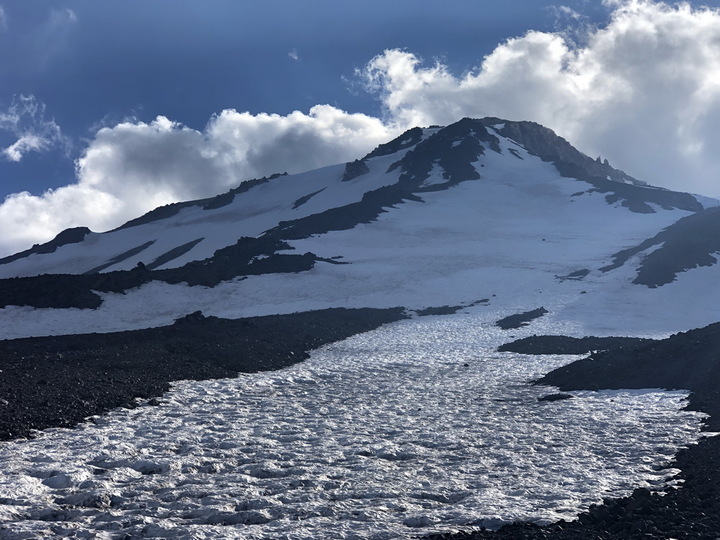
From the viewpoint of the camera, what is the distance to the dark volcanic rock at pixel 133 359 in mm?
19344

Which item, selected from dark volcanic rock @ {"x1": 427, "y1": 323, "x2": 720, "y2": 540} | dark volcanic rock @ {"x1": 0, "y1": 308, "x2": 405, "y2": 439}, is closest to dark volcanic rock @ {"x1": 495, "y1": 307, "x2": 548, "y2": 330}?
dark volcanic rock @ {"x1": 0, "y1": 308, "x2": 405, "y2": 439}

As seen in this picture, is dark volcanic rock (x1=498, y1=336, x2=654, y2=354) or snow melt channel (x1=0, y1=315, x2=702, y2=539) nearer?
snow melt channel (x1=0, y1=315, x2=702, y2=539)

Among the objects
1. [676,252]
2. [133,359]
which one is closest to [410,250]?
[676,252]

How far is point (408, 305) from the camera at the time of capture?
184ft

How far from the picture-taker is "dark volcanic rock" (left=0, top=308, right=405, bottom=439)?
63.5 feet

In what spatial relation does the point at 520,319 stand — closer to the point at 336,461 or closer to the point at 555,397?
the point at 555,397

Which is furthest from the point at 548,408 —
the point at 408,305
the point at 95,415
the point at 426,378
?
the point at 408,305

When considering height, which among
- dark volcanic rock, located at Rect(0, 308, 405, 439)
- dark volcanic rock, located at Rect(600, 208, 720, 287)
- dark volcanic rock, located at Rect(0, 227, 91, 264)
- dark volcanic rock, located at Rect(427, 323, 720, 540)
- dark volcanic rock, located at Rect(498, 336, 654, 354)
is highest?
dark volcanic rock, located at Rect(0, 227, 91, 264)

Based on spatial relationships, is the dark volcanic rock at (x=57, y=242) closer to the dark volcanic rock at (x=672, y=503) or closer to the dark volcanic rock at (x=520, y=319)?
the dark volcanic rock at (x=520, y=319)

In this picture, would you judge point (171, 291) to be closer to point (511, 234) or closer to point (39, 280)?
point (39, 280)

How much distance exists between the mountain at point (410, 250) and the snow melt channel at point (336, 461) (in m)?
26.0

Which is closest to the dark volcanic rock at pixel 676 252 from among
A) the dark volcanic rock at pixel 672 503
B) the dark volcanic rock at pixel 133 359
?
the dark volcanic rock at pixel 133 359

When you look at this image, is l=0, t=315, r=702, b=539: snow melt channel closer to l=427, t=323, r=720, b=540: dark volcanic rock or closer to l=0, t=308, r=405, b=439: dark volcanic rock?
l=427, t=323, r=720, b=540: dark volcanic rock

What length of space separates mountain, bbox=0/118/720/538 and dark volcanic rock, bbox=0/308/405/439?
0.14 meters
